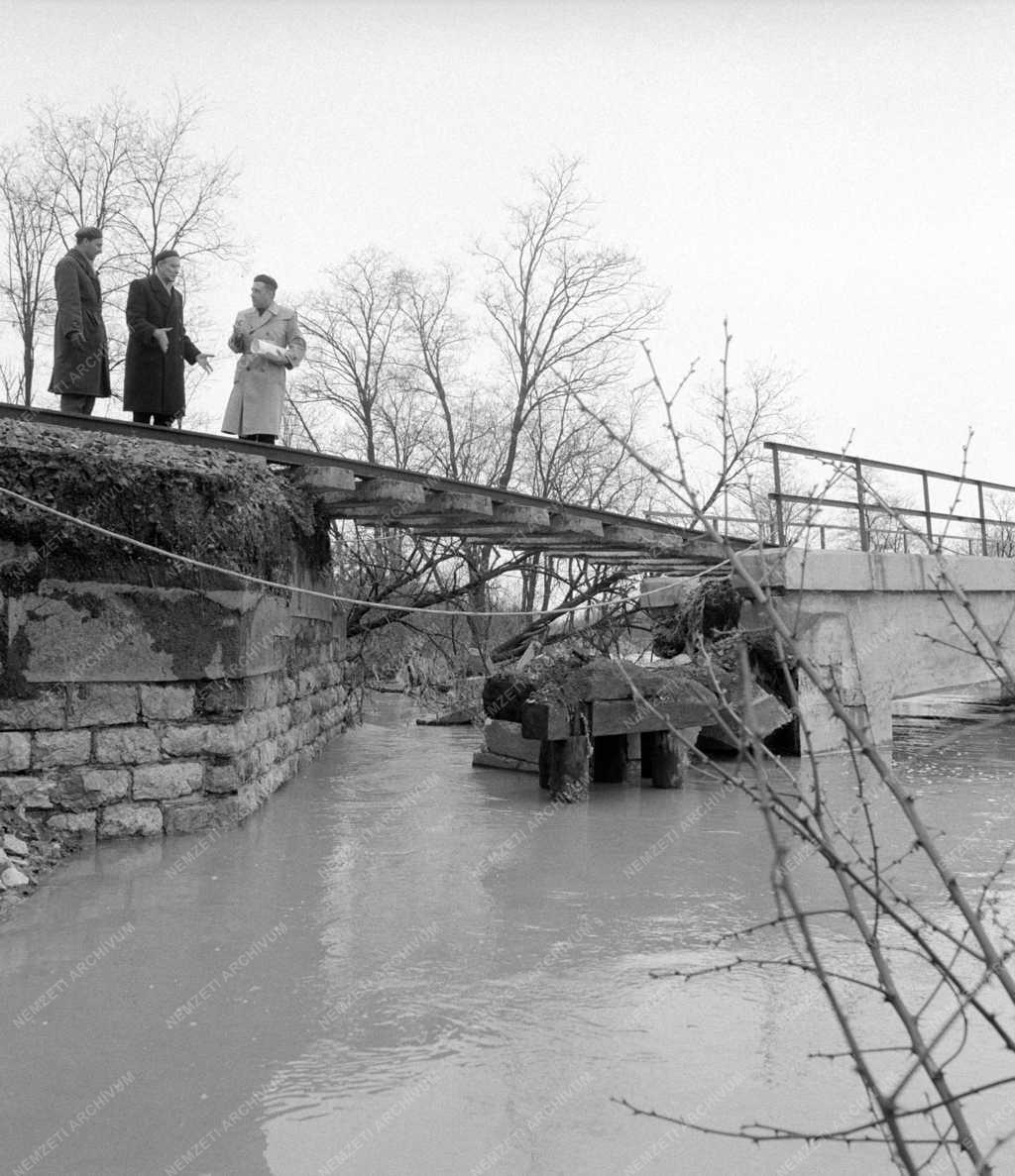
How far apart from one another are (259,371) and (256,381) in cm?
9

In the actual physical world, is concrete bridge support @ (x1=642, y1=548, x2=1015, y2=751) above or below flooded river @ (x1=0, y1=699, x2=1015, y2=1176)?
above

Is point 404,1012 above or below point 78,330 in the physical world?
below

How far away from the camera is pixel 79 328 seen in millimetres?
7738

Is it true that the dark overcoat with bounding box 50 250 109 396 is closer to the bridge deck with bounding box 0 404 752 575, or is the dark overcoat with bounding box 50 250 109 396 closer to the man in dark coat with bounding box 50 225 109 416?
the man in dark coat with bounding box 50 225 109 416

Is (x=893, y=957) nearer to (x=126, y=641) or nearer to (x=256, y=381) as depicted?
(x=126, y=641)

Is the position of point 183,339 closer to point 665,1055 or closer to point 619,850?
point 619,850

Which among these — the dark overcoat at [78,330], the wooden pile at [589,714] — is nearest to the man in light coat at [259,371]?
the dark overcoat at [78,330]

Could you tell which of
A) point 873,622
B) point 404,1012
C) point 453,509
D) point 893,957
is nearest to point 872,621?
point 873,622

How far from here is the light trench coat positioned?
8961mm

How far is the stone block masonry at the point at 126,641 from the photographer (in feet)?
19.8

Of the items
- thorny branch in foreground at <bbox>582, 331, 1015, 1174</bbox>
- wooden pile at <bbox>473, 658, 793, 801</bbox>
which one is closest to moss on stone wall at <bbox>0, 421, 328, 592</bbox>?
wooden pile at <bbox>473, 658, 793, 801</bbox>

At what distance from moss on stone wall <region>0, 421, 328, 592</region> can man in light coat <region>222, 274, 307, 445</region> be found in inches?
78.8

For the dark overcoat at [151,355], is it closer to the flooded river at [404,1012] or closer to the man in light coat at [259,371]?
the man in light coat at [259,371]

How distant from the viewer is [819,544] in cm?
1313
